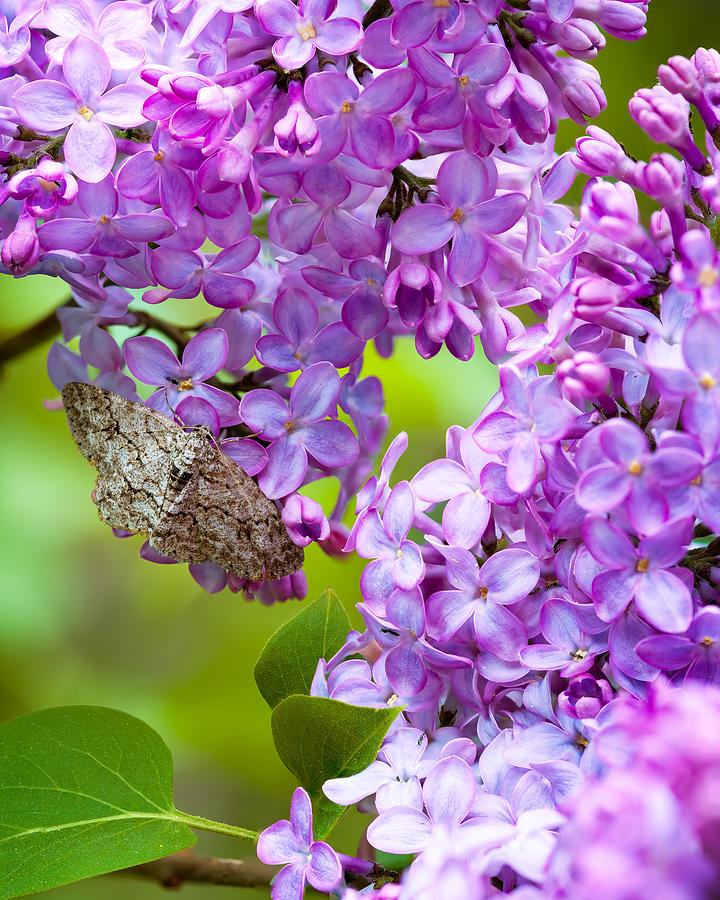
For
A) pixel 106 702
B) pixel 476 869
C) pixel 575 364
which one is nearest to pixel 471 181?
pixel 575 364

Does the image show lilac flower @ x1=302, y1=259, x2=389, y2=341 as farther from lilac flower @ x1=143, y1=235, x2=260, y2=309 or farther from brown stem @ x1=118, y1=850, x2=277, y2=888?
brown stem @ x1=118, y1=850, x2=277, y2=888

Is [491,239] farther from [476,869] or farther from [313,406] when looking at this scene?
[476,869]

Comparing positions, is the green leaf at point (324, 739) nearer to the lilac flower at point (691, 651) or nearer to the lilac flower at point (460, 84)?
the lilac flower at point (691, 651)

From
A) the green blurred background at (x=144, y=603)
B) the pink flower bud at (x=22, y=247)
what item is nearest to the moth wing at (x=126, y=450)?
the pink flower bud at (x=22, y=247)

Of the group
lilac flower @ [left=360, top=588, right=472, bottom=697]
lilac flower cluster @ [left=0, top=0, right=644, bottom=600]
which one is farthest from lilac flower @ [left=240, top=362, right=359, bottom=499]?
lilac flower @ [left=360, top=588, right=472, bottom=697]

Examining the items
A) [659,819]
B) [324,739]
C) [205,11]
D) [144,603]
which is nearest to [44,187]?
[205,11]

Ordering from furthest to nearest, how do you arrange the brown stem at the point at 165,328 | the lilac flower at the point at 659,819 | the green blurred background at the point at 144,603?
the green blurred background at the point at 144,603 < the brown stem at the point at 165,328 < the lilac flower at the point at 659,819
